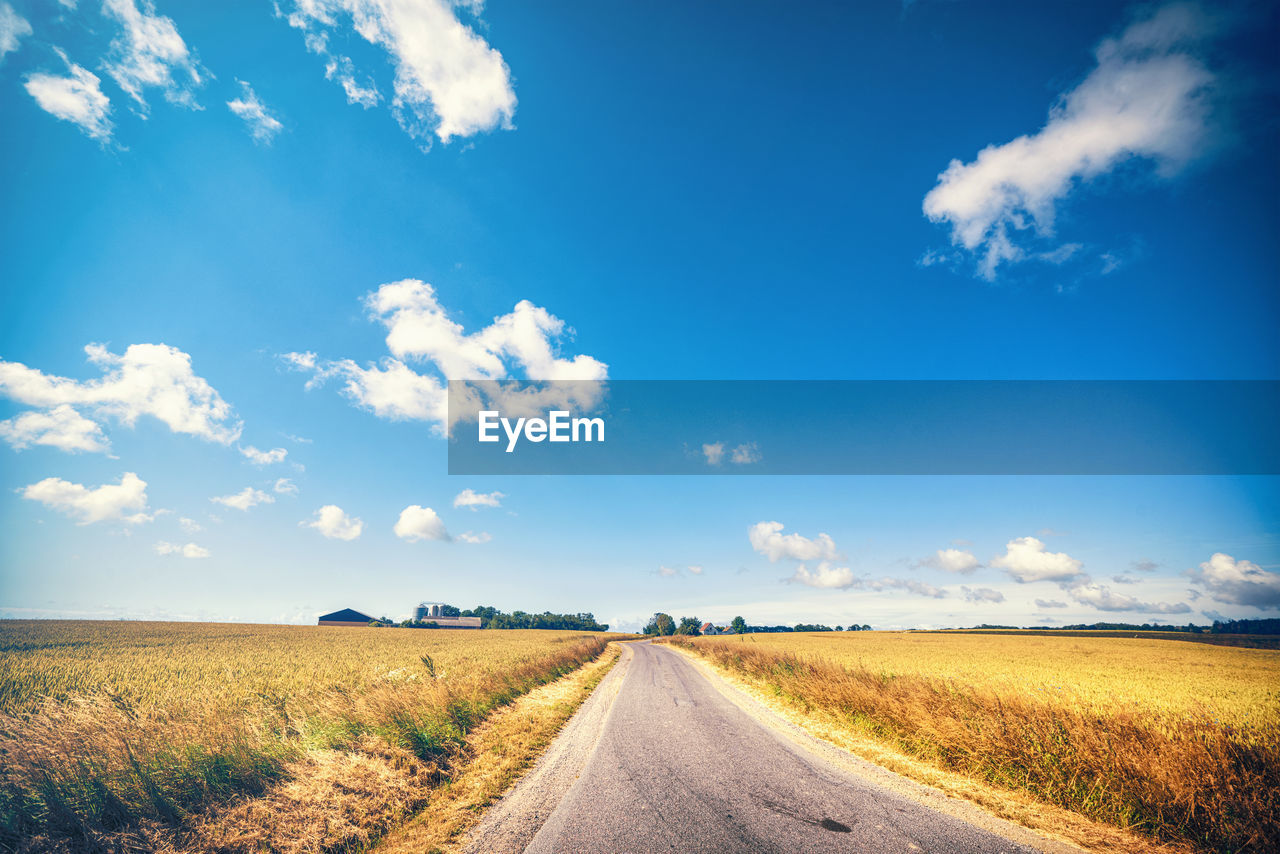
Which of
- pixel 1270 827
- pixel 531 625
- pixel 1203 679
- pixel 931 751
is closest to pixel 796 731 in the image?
pixel 931 751

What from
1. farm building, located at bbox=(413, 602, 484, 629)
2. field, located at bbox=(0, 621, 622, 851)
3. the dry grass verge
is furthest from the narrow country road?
farm building, located at bbox=(413, 602, 484, 629)

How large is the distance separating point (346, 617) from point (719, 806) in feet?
528

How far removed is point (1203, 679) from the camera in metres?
25.7

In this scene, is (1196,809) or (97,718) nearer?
(1196,809)

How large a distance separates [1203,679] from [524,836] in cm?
3962

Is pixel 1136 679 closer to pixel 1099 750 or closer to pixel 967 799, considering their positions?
pixel 1099 750

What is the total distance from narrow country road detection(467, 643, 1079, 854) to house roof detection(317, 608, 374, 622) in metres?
152

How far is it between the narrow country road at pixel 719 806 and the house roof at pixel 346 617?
500 feet

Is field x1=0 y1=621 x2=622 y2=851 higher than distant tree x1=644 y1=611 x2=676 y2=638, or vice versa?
field x1=0 y1=621 x2=622 y2=851

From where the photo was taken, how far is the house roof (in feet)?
422

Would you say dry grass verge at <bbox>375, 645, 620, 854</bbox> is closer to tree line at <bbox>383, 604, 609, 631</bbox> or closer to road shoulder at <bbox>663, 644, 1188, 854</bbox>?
road shoulder at <bbox>663, 644, 1188, 854</bbox>

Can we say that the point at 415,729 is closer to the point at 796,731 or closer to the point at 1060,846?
the point at 796,731

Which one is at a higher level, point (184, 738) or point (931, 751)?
point (184, 738)

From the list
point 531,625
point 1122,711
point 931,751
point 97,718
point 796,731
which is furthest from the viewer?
point 531,625
